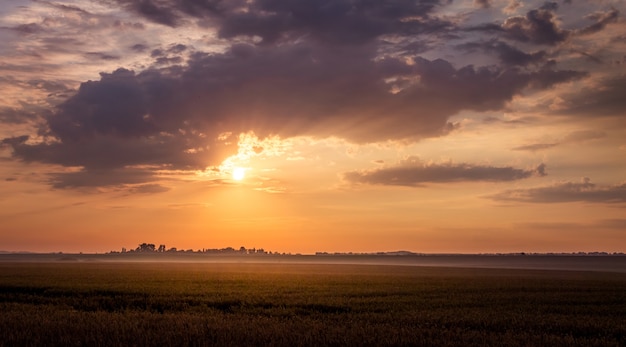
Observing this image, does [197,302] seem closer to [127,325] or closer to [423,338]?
[127,325]

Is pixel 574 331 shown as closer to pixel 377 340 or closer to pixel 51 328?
pixel 377 340

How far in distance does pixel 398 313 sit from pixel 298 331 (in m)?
9.45

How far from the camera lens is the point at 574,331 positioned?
73.2ft

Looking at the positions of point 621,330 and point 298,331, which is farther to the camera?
point 621,330

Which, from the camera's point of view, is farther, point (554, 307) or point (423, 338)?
point (554, 307)

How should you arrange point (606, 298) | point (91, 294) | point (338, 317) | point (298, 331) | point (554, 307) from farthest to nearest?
point (91, 294), point (606, 298), point (554, 307), point (338, 317), point (298, 331)

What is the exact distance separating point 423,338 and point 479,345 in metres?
1.80

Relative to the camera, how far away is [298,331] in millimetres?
19094

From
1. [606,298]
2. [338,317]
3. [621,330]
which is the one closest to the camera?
[621,330]

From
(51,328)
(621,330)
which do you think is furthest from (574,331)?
(51,328)

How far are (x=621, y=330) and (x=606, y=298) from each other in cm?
1554

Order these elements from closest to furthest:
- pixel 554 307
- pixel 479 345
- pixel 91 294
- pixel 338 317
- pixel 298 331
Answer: pixel 479 345 → pixel 298 331 → pixel 338 317 → pixel 554 307 → pixel 91 294

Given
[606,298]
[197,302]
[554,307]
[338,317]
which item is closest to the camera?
[338,317]

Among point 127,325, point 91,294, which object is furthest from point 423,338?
point 91,294
